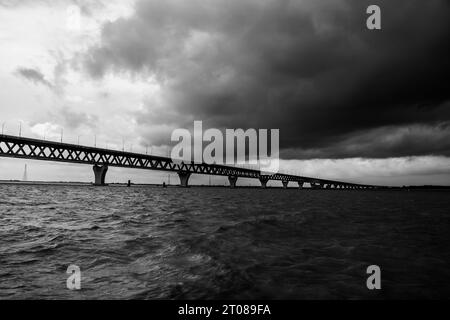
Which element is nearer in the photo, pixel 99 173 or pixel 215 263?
pixel 215 263

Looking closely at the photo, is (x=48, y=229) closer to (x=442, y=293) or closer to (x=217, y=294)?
(x=217, y=294)

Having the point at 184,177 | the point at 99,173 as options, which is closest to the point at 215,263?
the point at 99,173

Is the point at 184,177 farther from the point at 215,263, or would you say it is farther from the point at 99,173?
the point at 215,263

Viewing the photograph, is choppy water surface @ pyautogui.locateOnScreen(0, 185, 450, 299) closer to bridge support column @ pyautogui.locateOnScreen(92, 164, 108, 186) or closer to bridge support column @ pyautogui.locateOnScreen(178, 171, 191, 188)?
bridge support column @ pyautogui.locateOnScreen(92, 164, 108, 186)

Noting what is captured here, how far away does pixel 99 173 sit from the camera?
111625 mm

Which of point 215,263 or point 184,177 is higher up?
point 184,177

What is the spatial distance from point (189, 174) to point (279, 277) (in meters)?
147

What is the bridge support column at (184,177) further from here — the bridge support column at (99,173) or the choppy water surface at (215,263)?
the choppy water surface at (215,263)

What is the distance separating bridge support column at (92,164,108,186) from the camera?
4362 inches

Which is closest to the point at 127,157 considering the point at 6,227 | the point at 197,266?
the point at 6,227

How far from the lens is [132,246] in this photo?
11016mm

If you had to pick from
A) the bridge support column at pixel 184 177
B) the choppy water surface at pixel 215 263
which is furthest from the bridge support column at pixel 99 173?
the choppy water surface at pixel 215 263

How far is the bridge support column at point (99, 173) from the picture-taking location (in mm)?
110787

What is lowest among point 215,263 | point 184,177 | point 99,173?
point 215,263
